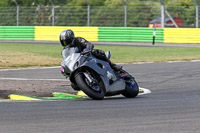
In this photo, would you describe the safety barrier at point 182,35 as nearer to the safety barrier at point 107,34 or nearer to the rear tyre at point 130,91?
the safety barrier at point 107,34

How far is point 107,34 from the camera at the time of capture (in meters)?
31.3

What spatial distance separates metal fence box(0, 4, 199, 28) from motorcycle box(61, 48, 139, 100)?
21.3 m

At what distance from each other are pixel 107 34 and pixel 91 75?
22.8m

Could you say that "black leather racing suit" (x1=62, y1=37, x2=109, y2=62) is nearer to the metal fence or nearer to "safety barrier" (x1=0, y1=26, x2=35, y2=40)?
the metal fence

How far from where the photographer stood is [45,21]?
33.2 m

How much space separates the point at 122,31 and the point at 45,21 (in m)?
5.61

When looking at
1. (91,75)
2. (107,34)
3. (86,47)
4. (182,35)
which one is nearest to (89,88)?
(91,75)

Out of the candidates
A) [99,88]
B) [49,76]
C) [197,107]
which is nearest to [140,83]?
[49,76]

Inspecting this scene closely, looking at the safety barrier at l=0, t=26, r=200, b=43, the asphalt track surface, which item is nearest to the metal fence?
the safety barrier at l=0, t=26, r=200, b=43

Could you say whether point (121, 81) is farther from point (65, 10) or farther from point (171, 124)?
point (65, 10)

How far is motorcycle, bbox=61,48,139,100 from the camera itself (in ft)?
27.3

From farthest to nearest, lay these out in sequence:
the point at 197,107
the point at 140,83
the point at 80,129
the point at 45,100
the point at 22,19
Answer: the point at 22,19
the point at 140,83
the point at 45,100
the point at 197,107
the point at 80,129

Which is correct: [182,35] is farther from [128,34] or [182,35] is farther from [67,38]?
[67,38]

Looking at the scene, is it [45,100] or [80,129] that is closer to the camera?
[80,129]
